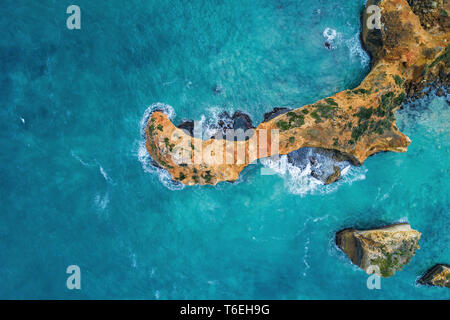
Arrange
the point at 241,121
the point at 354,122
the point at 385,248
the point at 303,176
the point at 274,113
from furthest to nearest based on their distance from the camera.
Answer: the point at 303,176 < the point at 241,121 < the point at 274,113 < the point at 385,248 < the point at 354,122

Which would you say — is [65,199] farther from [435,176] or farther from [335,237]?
[435,176]

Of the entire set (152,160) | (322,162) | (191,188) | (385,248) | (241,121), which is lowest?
(385,248)

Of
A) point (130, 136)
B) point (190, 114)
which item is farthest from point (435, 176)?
point (130, 136)

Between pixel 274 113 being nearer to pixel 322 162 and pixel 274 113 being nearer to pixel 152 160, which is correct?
pixel 322 162

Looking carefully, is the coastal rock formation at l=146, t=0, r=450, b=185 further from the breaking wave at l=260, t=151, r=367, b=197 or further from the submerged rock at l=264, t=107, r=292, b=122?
the breaking wave at l=260, t=151, r=367, b=197

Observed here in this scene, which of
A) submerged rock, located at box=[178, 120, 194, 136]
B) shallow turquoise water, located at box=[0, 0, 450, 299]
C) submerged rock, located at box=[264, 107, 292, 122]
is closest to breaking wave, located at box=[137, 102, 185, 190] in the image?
shallow turquoise water, located at box=[0, 0, 450, 299]

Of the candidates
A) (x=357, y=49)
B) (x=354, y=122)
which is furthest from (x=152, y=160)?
(x=357, y=49)
